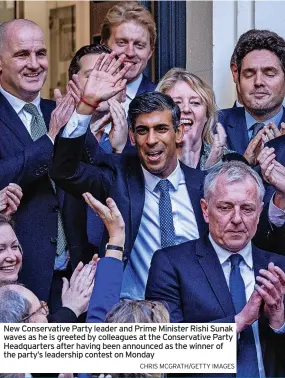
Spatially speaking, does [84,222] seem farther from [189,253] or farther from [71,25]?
[71,25]

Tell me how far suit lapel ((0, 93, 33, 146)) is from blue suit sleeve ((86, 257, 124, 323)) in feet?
2.53

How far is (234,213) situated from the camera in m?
6.14

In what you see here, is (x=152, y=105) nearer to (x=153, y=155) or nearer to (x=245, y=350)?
(x=153, y=155)

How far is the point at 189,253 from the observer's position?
6.18 meters

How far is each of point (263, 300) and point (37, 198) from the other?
1.14 m

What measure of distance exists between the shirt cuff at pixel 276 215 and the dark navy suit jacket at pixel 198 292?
39 cm

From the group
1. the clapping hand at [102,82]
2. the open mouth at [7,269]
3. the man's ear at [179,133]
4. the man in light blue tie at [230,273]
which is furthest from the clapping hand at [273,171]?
the open mouth at [7,269]

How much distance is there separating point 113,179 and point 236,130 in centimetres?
82

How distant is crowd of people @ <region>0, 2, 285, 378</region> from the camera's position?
20.0ft

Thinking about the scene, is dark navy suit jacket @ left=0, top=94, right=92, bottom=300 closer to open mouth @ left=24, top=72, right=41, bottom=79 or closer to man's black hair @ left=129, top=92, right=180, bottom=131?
open mouth @ left=24, top=72, right=41, bottom=79

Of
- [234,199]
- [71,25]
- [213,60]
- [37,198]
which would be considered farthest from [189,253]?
[71,25]

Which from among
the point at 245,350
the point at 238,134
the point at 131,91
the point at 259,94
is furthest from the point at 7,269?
the point at 259,94

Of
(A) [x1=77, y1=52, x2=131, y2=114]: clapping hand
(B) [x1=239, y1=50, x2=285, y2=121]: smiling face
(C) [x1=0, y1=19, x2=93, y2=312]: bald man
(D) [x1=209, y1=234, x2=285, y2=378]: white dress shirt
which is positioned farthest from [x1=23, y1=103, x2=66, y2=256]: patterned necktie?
(B) [x1=239, y1=50, x2=285, y2=121]: smiling face

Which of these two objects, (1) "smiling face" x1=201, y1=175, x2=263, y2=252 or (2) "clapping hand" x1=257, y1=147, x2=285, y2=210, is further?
(2) "clapping hand" x1=257, y1=147, x2=285, y2=210
